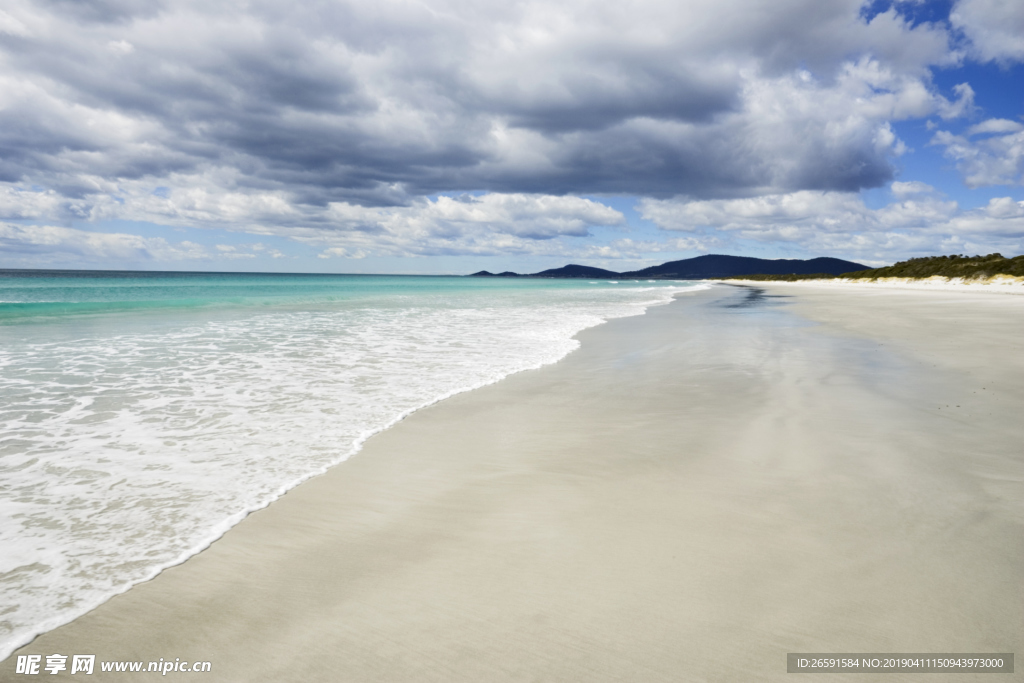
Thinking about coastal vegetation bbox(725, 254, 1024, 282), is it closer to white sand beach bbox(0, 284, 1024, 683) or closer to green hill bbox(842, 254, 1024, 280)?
green hill bbox(842, 254, 1024, 280)

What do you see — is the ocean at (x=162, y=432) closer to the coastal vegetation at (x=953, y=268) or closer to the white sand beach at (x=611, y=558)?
the white sand beach at (x=611, y=558)

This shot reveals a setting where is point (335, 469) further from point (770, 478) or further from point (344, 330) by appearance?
point (344, 330)

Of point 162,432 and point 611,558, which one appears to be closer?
point 611,558

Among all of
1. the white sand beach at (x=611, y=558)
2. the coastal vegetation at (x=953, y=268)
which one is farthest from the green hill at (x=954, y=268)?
the white sand beach at (x=611, y=558)

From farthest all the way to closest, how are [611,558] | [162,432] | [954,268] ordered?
[954,268], [162,432], [611,558]

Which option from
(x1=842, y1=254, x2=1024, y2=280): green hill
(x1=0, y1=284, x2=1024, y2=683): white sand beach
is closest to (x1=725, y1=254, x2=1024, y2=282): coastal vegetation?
(x1=842, y1=254, x2=1024, y2=280): green hill

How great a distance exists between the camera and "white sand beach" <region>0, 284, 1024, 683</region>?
2092mm

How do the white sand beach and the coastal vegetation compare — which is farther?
the coastal vegetation

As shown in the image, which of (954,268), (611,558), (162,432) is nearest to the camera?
(611,558)

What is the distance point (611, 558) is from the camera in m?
2.71

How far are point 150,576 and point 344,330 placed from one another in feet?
40.7

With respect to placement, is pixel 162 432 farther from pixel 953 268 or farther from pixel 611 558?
pixel 953 268

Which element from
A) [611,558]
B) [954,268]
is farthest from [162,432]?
[954,268]

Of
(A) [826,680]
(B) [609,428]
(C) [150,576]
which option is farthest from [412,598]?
(B) [609,428]
